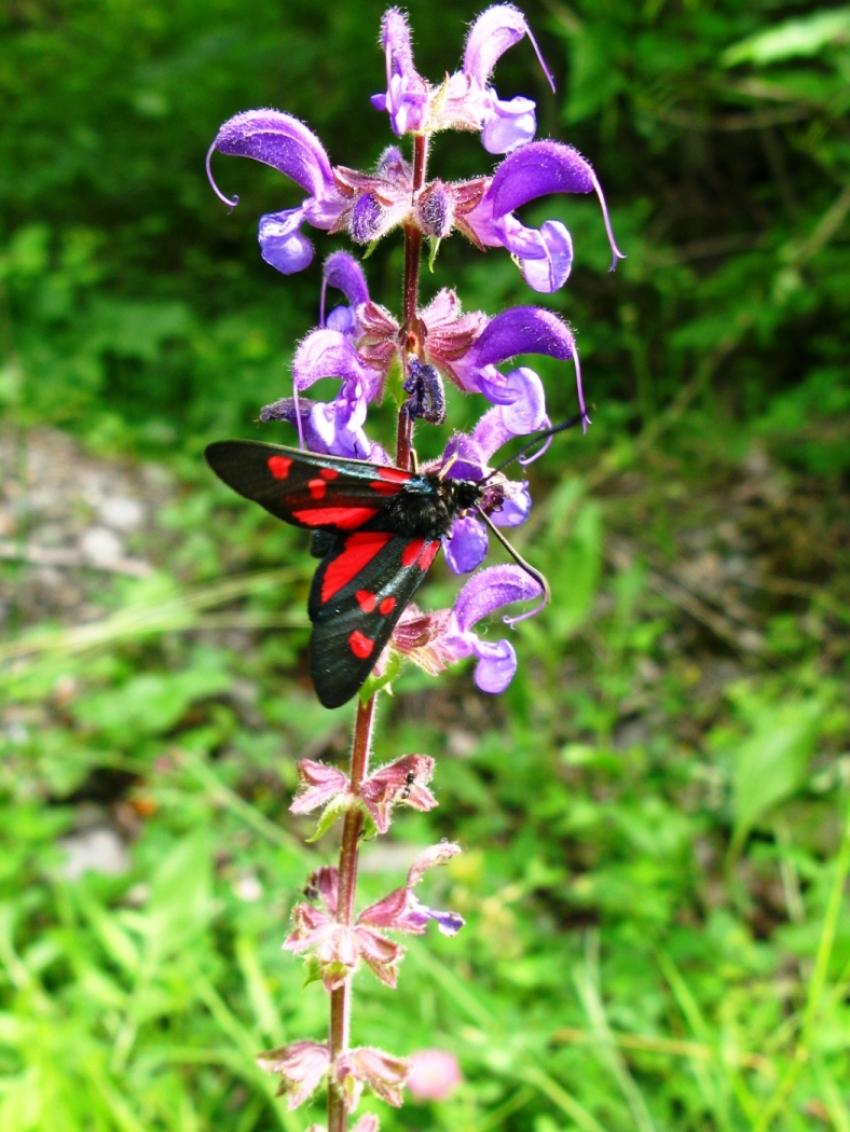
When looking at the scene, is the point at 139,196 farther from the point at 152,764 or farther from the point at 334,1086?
the point at 334,1086

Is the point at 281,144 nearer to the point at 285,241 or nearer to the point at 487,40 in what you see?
the point at 285,241

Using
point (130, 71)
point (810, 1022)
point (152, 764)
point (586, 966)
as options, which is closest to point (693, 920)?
point (586, 966)

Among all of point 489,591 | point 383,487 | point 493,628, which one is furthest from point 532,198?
point 493,628

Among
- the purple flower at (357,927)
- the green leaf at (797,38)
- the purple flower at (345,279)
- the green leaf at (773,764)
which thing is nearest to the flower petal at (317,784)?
the purple flower at (357,927)

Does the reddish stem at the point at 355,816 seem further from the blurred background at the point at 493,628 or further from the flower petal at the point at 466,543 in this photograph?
the blurred background at the point at 493,628

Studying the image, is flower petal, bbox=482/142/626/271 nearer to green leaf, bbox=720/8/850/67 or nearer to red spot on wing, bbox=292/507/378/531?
red spot on wing, bbox=292/507/378/531

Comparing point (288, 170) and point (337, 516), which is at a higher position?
point (288, 170)
